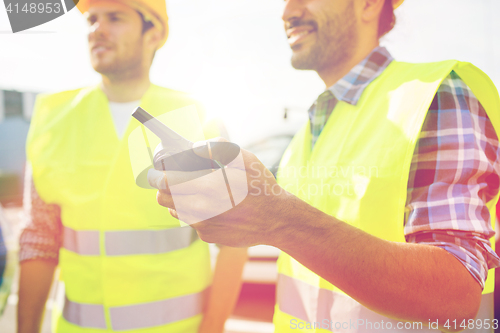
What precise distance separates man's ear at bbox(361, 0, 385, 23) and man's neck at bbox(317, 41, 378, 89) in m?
0.09

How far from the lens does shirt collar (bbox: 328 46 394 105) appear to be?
3.49ft

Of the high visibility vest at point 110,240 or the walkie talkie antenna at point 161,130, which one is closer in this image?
the walkie talkie antenna at point 161,130

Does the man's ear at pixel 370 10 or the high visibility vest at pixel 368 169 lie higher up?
the man's ear at pixel 370 10

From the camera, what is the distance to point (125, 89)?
1.32 metres

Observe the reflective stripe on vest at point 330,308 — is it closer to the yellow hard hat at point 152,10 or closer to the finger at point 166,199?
the finger at point 166,199

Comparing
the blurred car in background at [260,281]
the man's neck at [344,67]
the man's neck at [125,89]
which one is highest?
the man's neck at [344,67]

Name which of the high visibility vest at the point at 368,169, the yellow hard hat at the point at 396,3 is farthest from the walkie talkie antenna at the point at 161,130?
the yellow hard hat at the point at 396,3

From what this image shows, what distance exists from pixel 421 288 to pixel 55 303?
1.38 meters

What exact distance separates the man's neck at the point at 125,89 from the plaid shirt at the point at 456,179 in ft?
3.43

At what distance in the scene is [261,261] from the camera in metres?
2.60

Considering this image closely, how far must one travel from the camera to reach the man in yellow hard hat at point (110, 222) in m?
1.15

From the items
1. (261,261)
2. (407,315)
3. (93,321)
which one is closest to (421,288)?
(407,315)

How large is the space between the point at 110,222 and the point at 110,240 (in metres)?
0.07

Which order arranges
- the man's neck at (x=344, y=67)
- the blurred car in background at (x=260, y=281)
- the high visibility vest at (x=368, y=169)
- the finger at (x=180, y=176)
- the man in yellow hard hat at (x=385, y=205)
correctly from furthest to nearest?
the blurred car in background at (x=260, y=281) → the man's neck at (x=344, y=67) → the high visibility vest at (x=368, y=169) → the man in yellow hard hat at (x=385, y=205) → the finger at (x=180, y=176)
